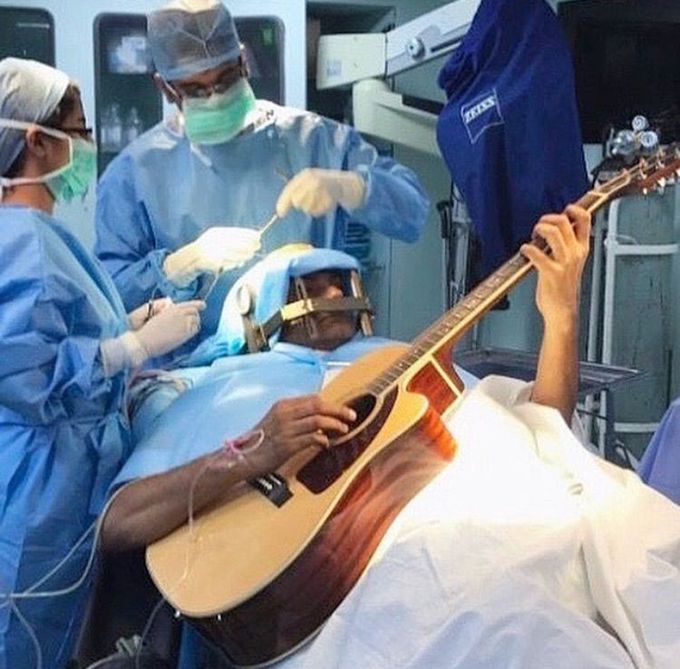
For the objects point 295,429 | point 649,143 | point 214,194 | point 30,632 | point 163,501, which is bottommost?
point 30,632

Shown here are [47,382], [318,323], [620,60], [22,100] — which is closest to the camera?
[47,382]

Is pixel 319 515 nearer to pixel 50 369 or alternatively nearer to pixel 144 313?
pixel 50 369

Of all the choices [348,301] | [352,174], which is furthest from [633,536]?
[352,174]

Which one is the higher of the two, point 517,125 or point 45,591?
point 517,125

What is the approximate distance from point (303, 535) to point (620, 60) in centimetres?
186

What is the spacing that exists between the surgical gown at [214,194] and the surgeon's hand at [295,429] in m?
0.78

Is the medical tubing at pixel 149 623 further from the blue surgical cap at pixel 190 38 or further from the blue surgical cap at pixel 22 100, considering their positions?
the blue surgical cap at pixel 190 38

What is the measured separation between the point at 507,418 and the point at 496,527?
277 millimetres

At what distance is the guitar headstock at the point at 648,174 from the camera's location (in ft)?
4.95

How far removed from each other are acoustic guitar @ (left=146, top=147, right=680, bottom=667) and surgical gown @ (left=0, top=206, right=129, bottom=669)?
0.79 feet

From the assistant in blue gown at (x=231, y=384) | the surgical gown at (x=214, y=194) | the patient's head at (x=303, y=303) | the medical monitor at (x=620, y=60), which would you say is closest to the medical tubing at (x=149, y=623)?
the assistant in blue gown at (x=231, y=384)

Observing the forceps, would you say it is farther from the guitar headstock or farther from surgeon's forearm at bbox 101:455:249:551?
the guitar headstock

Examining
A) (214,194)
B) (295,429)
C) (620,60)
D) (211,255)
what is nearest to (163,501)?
(295,429)

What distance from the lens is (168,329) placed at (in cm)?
168
